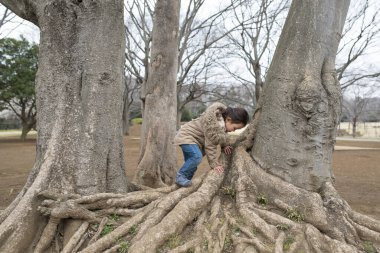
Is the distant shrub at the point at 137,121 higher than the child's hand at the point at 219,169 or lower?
lower

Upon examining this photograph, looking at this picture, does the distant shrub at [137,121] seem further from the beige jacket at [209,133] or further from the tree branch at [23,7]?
the beige jacket at [209,133]

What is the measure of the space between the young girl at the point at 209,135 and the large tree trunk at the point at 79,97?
0.80 metres

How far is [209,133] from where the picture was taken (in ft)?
13.1

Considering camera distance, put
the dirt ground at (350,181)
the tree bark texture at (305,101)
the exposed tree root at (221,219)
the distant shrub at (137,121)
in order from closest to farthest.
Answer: the exposed tree root at (221,219), the tree bark texture at (305,101), the dirt ground at (350,181), the distant shrub at (137,121)

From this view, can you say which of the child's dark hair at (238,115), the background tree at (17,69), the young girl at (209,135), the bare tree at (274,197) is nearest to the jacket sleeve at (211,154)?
the young girl at (209,135)

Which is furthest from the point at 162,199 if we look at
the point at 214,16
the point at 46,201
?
the point at 214,16

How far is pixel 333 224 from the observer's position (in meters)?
3.14

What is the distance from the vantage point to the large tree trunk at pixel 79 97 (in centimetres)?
368

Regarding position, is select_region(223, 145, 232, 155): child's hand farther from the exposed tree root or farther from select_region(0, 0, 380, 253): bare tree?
the exposed tree root

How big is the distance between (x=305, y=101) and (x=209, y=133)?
1.14 metres

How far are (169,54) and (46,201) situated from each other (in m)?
4.64

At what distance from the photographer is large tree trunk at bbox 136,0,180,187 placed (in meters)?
6.88

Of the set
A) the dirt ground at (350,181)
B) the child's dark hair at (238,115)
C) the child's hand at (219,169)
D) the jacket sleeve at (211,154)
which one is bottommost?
the dirt ground at (350,181)

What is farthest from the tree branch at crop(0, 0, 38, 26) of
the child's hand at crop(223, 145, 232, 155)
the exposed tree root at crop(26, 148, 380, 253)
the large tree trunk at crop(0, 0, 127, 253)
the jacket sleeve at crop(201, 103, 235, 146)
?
the child's hand at crop(223, 145, 232, 155)
